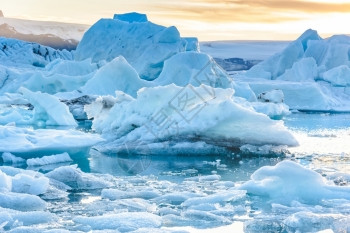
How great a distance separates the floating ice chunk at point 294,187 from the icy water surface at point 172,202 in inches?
4.0

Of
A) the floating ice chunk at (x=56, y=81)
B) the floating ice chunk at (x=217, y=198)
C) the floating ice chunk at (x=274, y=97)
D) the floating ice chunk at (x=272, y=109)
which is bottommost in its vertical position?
the floating ice chunk at (x=56, y=81)

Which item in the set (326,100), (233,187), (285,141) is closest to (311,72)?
(326,100)

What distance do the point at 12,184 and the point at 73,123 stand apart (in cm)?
922

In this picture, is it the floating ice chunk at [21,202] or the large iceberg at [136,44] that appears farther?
the large iceberg at [136,44]

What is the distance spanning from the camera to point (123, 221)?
4.61 m

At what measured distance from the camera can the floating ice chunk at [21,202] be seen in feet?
17.1

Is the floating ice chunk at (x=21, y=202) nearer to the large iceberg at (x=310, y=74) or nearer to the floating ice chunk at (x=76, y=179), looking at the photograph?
the floating ice chunk at (x=76, y=179)

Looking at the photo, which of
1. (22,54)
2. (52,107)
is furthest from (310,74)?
(22,54)

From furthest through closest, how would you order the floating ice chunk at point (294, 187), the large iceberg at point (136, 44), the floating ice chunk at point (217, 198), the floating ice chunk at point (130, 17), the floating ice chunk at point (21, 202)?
the floating ice chunk at point (130, 17) < the large iceberg at point (136, 44) < the floating ice chunk at point (294, 187) < the floating ice chunk at point (217, 198) < the floating ice chunk at point (21, 202)

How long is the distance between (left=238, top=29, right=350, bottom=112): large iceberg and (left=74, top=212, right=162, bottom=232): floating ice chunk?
1846cm

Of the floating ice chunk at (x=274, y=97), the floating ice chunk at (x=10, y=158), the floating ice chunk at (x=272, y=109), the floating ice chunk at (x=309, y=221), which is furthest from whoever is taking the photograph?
the floating ice chunk at (x=274, y=97)

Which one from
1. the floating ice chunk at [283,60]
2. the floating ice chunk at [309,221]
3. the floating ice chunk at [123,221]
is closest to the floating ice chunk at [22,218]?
the floating ice chunk at [123,221]

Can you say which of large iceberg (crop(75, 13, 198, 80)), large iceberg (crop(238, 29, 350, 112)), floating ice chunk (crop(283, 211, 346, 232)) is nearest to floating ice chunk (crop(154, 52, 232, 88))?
large iceberg (crop(75, 13, 198, 80))

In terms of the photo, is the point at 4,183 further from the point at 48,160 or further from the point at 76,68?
the point at 76,68
